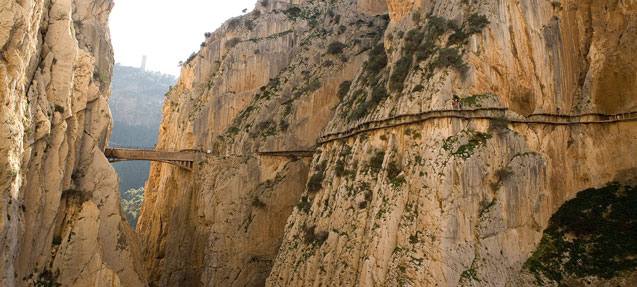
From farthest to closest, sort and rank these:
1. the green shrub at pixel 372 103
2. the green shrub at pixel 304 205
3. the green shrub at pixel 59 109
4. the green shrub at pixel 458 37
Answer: the green shrub at pixel 304 205 < the green shrub at pixel 372 103 < the green shrub at pixel 458 37 < the green shrub at pixel 59 109

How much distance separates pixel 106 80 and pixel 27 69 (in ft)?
52.5

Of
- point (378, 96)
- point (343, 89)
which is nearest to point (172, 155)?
point (343, 89)

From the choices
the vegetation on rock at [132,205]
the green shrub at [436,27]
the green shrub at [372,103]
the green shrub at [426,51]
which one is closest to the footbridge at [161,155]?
the green shrub at [372,103]

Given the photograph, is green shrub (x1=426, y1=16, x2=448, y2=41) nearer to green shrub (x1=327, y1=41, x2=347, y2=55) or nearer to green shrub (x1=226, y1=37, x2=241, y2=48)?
green shrub (x1=327, y1=41, x2=347, y2=55)

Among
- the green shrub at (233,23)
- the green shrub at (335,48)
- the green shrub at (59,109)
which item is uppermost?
the green shrub at (233,23)

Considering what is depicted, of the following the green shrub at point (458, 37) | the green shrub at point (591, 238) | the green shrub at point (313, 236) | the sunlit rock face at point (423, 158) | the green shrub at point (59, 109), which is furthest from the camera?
the green shrub at point (313, 236)

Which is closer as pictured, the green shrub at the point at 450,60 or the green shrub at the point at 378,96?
the green shrub at the point at 450,60

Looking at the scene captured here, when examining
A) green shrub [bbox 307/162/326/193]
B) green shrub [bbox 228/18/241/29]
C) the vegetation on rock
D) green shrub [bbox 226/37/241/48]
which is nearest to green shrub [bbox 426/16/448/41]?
green shrub [bbox 307/162/326/193]

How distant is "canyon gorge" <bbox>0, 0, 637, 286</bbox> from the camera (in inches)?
1039

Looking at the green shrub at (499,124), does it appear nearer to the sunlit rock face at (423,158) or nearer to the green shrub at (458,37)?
the sunlit rock face at (423,158)

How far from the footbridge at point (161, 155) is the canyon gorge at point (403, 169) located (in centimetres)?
437

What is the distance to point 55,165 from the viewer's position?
28000 millimetres

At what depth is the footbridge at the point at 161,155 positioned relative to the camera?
140 feet

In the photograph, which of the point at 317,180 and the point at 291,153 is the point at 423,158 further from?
the point at 291,153
